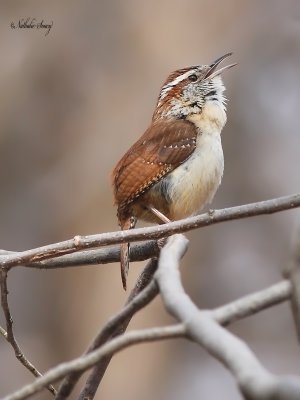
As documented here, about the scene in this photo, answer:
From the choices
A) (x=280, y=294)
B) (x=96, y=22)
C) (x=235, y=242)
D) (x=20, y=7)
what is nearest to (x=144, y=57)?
(x=96, y=22)

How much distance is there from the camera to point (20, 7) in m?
9.76

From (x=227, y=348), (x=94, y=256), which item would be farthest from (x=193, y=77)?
(x=227, y=348)

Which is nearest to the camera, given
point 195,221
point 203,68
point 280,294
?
point 280,294

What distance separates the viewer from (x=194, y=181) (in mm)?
4410

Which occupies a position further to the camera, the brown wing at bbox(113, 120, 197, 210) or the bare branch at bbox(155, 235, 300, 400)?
the brown wing at bbox(113, 120, 197, 210)

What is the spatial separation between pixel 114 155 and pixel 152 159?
4324 millimetres

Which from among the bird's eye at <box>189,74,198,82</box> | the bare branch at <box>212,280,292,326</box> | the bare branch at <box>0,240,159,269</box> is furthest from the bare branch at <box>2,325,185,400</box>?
the bird's eye at <box>189,74,198,82</box>

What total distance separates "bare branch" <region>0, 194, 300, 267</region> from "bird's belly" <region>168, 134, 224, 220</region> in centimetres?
183

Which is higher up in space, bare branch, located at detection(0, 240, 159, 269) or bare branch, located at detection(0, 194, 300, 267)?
bare branch, located at detection(0, 194, 300, 267)

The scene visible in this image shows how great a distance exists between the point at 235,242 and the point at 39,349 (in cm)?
251

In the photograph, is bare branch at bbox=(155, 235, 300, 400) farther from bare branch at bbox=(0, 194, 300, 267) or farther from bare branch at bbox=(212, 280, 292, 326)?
bare branch at bbox=(0, 194, 300, 267)

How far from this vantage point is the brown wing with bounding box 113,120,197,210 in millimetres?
4364

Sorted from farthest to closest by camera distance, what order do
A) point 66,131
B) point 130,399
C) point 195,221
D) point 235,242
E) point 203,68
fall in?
point 235,242
point 66,131
point 130,399
point 203,68
point 195,221

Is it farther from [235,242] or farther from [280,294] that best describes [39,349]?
[280,294]
